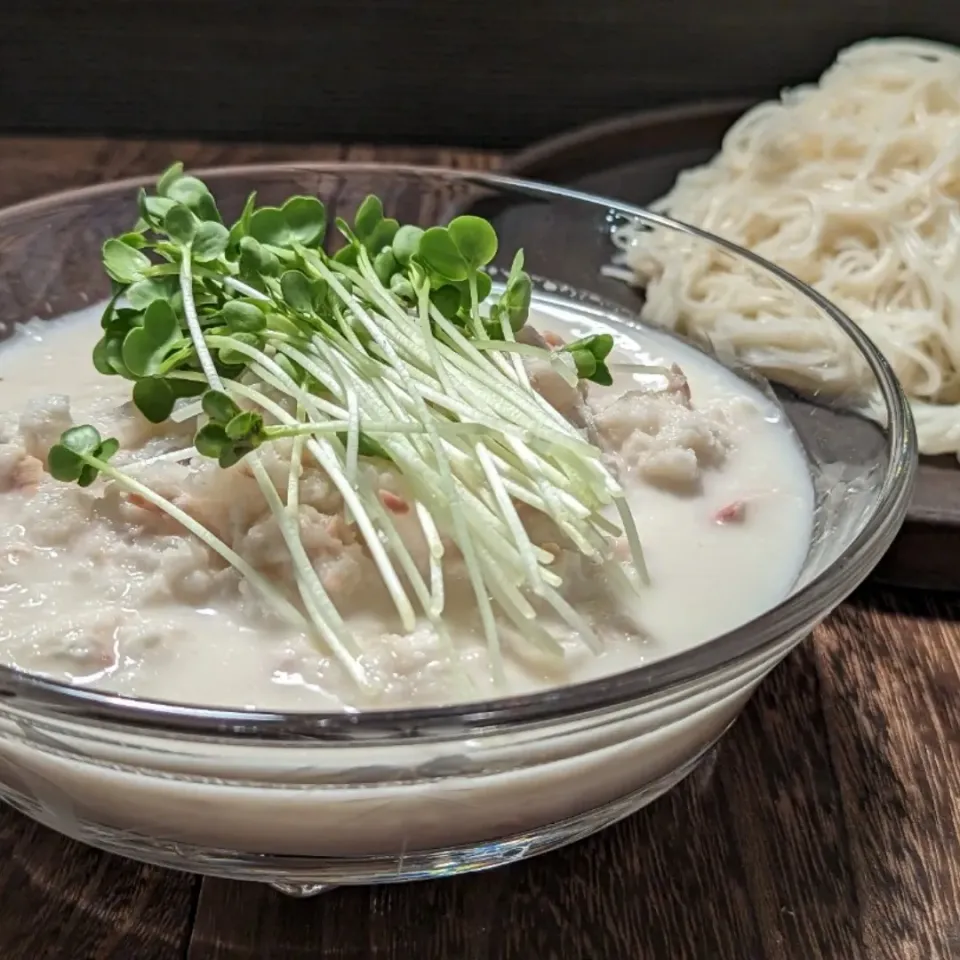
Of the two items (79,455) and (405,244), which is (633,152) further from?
(79,455)

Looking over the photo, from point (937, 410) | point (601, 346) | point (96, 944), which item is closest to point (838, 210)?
point (937, 410)

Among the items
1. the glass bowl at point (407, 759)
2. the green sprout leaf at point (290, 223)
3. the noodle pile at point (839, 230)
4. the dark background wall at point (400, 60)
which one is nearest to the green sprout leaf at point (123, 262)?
the green sprout leaf at point (290, 223)

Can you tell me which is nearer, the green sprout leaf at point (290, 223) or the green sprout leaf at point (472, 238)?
the green sprout leaf at point (472, 238)

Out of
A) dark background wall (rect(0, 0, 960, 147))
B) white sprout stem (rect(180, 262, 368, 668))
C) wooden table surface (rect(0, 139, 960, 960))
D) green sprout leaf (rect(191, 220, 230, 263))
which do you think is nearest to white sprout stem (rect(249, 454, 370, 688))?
white sprout stem (rect(180, 262, 368, 668))

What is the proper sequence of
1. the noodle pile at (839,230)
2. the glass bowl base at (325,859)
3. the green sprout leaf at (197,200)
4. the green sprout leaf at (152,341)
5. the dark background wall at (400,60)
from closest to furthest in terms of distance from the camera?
1. the glass bowl base at (325,859)
2. the green sprout leaf at (152,341)
3. the green sprout leaf at (197,200)
4. the noodle pile at (839,230)
5. the dark background wall at (400,60)

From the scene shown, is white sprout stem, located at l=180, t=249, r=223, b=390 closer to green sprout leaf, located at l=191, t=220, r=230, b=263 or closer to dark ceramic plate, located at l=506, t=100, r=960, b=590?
green sprout leaf, located at l=191, t=220, r=230, b=263

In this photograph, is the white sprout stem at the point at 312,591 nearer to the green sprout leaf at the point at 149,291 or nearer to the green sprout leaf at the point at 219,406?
the green sprout leaf at the point at 219,406
